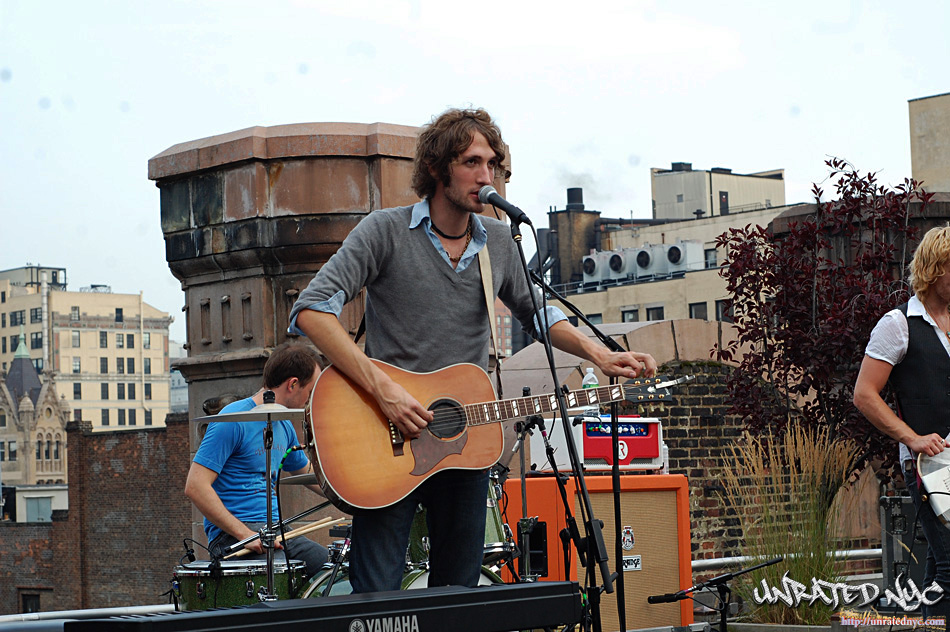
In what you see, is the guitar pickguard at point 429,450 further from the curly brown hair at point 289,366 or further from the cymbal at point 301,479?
the curly brown hair at point 289,366

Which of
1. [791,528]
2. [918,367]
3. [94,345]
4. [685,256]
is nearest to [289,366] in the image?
[918,367]

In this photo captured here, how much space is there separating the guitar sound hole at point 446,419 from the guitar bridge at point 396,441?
10 centimetres

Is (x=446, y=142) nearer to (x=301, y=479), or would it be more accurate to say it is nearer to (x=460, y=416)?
(x=460, y=416)

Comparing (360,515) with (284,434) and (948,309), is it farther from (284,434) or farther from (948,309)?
(948,309)

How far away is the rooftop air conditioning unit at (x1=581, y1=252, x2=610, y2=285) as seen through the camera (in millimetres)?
63531

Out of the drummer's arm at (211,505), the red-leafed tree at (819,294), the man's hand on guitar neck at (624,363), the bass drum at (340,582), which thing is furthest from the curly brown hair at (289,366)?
the red-leafed tree at (819,294)

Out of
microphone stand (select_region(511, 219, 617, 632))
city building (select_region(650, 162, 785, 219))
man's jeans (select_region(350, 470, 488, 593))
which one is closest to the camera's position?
microphone stand (select_region(511, 219, 617, 632))

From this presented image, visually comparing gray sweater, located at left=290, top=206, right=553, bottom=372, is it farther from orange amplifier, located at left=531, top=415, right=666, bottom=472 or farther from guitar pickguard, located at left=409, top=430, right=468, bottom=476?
orange amplifier, located at left=531, top=415, right=666, bottom=472

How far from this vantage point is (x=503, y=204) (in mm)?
3871

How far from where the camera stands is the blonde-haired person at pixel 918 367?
5.02 meters

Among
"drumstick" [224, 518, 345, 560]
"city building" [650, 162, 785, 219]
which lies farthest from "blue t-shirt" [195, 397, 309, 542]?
"city building" [650, 162, 785, 219]

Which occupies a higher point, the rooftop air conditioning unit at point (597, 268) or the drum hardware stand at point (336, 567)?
the rooftop air conditioning unit at point (597, 268)

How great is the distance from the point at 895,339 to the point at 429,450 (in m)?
2.12

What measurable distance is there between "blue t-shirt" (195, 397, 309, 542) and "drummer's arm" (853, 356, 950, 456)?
2618mm
